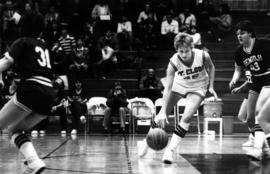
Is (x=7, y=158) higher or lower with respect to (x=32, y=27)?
lower

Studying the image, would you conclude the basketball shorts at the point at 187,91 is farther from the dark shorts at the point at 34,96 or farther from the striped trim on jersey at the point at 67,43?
the striped trim on jersey at the point at 67,43

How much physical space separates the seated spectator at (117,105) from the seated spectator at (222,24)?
5.89 m

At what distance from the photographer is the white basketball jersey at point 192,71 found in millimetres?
7820

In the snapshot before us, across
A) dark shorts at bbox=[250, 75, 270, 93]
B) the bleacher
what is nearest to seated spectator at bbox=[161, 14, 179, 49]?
the bleacher

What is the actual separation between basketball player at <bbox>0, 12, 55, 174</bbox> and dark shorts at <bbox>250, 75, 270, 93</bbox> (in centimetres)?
355

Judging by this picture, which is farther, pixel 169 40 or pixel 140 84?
pixel 169 40

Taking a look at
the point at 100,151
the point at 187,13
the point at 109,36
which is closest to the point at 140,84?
the point at 109,36

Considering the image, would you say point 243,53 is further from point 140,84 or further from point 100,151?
point 140,84

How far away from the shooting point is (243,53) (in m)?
8.40

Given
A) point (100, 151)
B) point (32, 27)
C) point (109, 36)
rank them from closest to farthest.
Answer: point (32, 27), point (100, 151), point (109, 36)

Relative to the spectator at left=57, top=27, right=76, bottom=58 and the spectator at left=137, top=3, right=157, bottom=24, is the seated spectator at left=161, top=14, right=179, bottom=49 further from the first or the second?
the spectator at left=57, top=27, right=76, bottom=58

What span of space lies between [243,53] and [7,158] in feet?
12.9

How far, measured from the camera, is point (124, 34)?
18.1 m

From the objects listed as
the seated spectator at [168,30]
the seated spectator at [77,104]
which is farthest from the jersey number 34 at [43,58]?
the seated spectator at [168,30]
